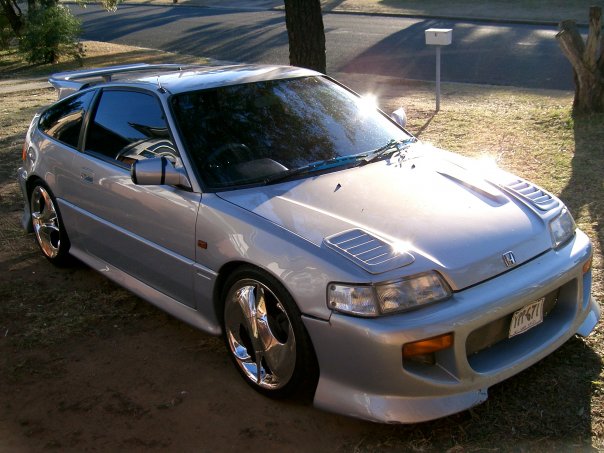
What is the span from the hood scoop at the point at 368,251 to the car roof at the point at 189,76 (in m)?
1.65

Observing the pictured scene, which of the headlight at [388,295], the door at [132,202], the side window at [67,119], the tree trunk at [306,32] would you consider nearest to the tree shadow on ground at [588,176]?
the headlight at [388,295]

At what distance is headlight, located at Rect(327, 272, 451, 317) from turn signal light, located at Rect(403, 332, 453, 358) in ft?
0.53

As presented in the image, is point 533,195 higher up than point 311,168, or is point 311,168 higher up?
point 311,168

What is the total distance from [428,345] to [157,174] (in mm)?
1780

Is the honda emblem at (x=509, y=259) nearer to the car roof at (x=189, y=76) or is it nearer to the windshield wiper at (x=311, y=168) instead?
the windshield wiper at (x=311, y=168)

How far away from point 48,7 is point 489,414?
19.3 meters

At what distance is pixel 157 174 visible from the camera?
399cm

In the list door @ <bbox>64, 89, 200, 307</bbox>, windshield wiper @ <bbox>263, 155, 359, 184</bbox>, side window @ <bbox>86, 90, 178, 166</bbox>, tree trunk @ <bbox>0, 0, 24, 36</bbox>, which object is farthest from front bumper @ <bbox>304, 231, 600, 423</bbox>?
tree trunk @ <bbox>0, 0, 24, 36</bbox>

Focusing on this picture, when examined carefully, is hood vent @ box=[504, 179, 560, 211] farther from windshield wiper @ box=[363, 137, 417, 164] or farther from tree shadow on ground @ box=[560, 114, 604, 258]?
tree shadow on ground @ box=[560, 114, 604, 258]

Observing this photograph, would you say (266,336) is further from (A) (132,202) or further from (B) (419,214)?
(A) (132,202)

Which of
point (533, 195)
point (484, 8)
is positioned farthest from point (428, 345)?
point (484, 8)

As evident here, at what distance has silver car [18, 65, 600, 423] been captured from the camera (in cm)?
319

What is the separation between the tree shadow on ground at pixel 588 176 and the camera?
5888mm

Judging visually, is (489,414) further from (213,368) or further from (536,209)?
(213,368)
